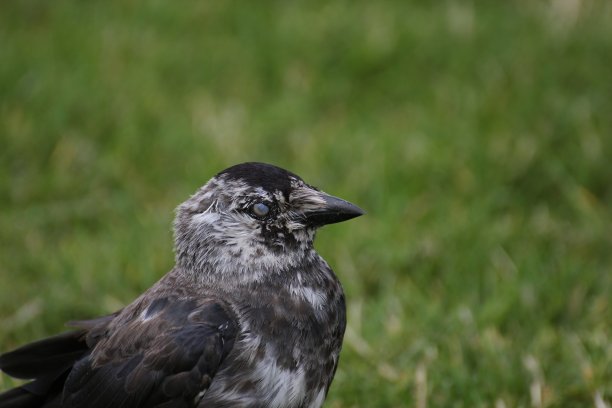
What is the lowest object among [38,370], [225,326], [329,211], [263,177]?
[38,370]

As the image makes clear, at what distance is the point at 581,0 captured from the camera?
7188 mm

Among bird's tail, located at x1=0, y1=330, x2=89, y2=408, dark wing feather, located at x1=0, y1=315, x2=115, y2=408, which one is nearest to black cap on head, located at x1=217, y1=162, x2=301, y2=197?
dark wing feather, located at x1=0, y1=315, x2=115, y2=408

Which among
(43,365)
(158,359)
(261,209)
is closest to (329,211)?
(261,209)

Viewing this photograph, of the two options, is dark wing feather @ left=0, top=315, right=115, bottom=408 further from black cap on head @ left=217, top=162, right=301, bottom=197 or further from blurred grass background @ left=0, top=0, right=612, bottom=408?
blurred grass background @ left=0, top=0, right=612, bottom=408

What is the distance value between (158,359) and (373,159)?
9.01 ft

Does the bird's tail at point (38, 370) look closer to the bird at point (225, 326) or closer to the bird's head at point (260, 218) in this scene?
the bird at point (225, 326)

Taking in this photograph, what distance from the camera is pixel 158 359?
11.7ft

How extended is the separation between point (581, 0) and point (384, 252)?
2.91 meters

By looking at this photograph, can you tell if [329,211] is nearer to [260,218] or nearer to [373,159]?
[260,218]

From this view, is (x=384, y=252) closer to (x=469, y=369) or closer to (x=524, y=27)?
(x=469, y=369)

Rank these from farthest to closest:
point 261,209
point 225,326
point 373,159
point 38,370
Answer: point 373,159 < point 38,370 < point 261,209 < point 225,326

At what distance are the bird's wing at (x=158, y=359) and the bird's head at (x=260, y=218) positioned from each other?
0.77 feet

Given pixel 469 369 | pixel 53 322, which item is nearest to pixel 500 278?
pixel 469 369

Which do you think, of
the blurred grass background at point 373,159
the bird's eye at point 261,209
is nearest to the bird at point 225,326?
the bird's eye at point 261,209
